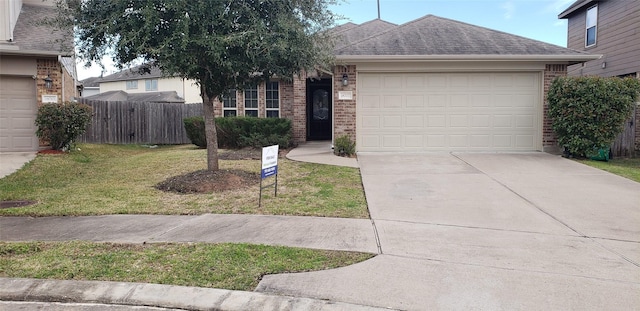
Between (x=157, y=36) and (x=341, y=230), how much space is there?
4732 mm

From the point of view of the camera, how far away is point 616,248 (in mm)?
5184

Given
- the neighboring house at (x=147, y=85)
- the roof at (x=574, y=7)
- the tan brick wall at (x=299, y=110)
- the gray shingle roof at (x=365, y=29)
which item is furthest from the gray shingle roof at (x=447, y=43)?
the neighboring house at (x=147, y=85)

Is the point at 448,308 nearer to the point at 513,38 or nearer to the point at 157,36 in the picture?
the point at 157,36

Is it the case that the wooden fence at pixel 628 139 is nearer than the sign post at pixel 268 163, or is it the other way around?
the sign post at pixel 268 163

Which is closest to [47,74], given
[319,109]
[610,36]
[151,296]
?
[319,109]

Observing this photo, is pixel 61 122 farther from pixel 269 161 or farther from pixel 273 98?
pixel 269 161

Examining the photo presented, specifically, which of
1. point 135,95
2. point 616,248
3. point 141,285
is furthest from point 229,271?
point 135,95

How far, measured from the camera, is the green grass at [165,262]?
4.16 meters

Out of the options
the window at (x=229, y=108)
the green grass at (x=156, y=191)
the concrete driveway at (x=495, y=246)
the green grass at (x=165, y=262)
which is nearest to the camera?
the concrete driveway at (x=495, y=246)

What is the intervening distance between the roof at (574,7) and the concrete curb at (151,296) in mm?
19319

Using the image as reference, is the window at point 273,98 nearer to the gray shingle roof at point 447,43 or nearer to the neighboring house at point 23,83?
the gray shingle roof at point 447,43

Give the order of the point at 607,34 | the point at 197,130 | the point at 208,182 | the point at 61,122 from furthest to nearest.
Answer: the point at 607,34 → the point at 197,130 → the point at 61,122 → the point at 208,182

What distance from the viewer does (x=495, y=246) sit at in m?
5.18

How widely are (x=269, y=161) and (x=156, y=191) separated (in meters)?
2.54
